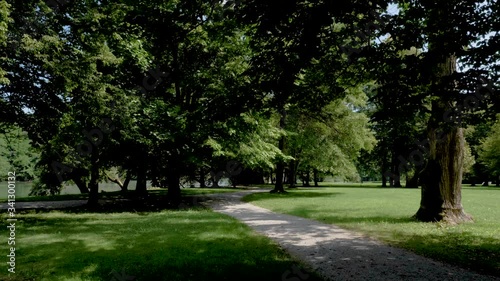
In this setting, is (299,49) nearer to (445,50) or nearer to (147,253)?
(445,50)

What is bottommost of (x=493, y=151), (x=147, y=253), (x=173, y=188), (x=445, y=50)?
(x=147, y=253)

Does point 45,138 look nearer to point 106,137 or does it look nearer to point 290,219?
point 106,137

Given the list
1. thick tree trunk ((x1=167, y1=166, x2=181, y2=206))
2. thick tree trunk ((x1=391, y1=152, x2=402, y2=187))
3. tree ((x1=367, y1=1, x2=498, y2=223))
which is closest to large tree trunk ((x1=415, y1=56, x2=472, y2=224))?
→ tree ((x1=367, y1=1, x2=498, y2=223))

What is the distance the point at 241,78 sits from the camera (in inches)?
337

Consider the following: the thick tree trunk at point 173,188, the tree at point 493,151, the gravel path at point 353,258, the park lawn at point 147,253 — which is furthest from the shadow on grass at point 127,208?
the tree at point 493,151

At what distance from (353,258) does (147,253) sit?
→ 16.0 ft

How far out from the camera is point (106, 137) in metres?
17.2

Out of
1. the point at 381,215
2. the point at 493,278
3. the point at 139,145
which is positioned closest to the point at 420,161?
the point at 381,215

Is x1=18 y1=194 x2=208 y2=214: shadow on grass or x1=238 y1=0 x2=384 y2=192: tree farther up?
x1=238 y1=0 x2=384 y2=192: tree

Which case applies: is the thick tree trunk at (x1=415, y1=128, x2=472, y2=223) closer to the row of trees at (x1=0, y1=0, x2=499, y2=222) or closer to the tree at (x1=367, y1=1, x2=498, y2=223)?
the row of trees at (x1=0, y1=0, x2=499, y2=222)

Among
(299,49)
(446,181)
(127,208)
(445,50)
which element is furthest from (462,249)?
(127,208)

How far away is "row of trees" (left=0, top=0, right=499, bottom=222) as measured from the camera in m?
5.60

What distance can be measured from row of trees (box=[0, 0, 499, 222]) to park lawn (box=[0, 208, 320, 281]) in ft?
10.1

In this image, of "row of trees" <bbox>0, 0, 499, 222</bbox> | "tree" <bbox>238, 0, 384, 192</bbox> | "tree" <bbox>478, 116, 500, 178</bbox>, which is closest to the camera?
"tree" <bbox>238, 0, 384, 192</bbox>
